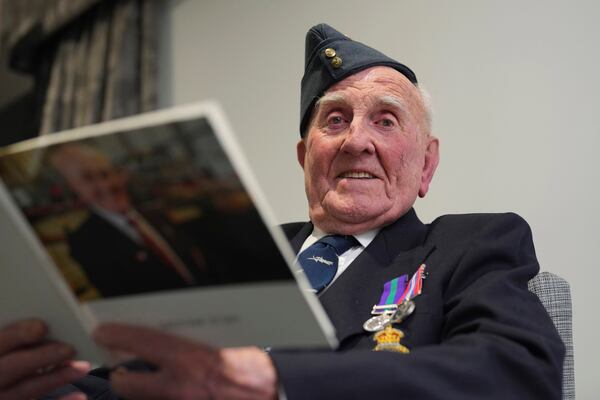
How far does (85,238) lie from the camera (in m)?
0.72

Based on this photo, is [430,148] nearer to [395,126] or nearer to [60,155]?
[395,126]

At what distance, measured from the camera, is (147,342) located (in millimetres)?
701

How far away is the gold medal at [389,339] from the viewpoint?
3.43 ft

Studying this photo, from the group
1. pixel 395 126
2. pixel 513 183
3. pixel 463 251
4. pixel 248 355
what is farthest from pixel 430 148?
pixel 248 355

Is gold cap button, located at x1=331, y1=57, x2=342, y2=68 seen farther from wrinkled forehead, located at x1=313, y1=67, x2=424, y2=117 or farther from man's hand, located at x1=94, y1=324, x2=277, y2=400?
man's hand, located at x1=94, y1=324, x2=277, y2=400

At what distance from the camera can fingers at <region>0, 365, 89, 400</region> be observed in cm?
85

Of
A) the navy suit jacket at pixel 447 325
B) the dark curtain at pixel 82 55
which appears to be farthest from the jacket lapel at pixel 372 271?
the dark curtain at pixel 82 55

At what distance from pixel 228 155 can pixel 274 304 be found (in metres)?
0.16

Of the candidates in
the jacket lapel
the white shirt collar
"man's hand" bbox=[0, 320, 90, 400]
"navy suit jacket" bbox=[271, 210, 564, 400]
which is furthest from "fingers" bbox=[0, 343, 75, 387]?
the white shirt collar

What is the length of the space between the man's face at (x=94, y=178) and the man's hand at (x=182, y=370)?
0.43 ft

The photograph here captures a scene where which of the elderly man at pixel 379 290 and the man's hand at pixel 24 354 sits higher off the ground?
the man's hand at pixel 24 354

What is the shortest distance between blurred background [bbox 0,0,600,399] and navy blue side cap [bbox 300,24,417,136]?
1.01 ft

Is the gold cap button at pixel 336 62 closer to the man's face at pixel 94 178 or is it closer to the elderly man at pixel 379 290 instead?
the elderly man at pixel 379 290

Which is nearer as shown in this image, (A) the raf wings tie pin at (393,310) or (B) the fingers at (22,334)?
(B) the fingers at (22,334)
